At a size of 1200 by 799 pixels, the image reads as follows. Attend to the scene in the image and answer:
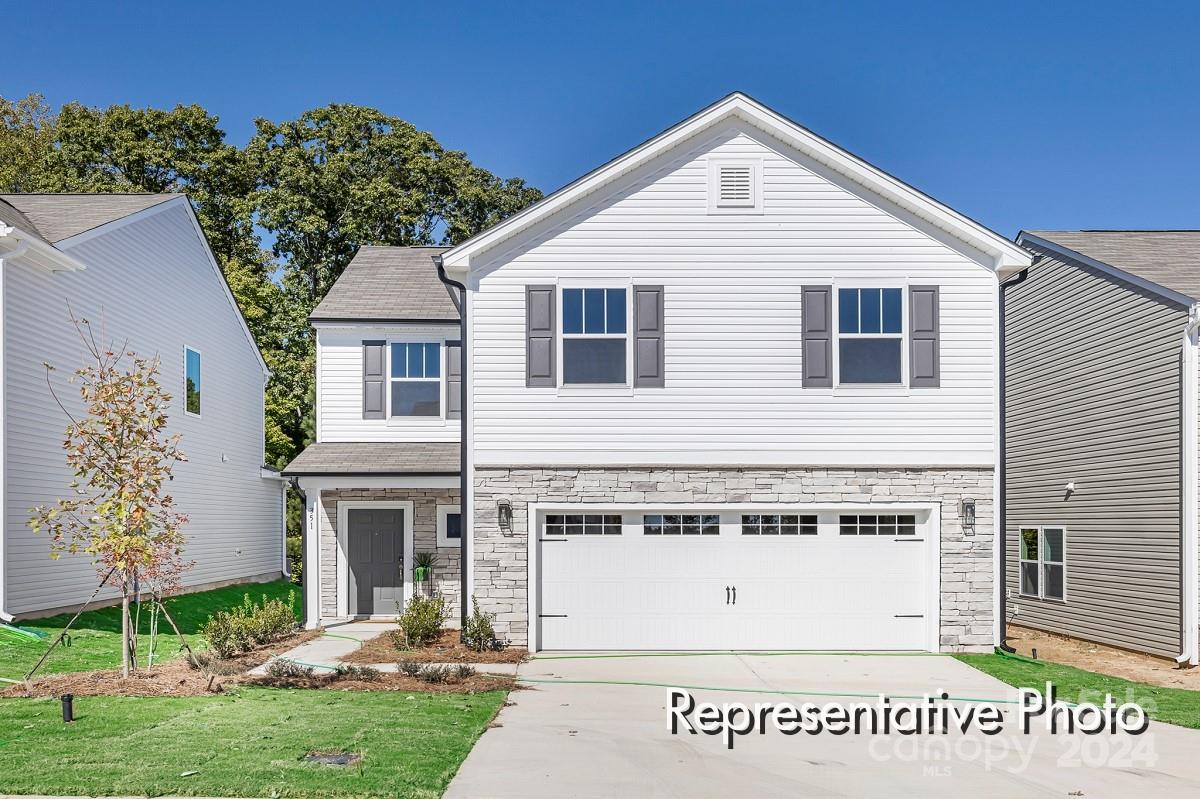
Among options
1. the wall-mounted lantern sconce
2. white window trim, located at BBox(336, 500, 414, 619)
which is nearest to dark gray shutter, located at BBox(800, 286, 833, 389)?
the wall-mounted lantern sconce

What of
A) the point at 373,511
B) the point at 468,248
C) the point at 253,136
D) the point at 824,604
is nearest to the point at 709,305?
the point at 468,248

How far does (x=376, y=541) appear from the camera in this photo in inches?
705

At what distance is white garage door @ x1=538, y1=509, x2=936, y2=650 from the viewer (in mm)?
15109

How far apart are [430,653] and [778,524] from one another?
521 centimetres

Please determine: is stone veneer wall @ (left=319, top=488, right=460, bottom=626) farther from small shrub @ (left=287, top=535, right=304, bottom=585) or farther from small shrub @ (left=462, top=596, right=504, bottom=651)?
small shrub @ (left=287, top=535, right=304, bottom=585)

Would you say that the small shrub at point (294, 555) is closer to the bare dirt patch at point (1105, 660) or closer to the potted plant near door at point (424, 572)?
the potted plant near door at point (424, 572)

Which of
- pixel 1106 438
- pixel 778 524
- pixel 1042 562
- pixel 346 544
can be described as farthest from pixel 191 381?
pixel 1106 438

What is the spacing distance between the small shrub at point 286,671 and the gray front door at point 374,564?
5.14 m

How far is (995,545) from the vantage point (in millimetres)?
15078

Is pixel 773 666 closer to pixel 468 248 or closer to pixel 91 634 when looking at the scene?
pixel 468 248

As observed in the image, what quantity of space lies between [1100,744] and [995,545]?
19.2ft

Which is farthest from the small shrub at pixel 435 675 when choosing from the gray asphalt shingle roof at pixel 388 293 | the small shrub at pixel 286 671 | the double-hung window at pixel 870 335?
the gray asphalt shingle roof at pixel 388 293

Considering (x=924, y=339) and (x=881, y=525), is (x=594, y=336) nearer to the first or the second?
(x=924, y=339)

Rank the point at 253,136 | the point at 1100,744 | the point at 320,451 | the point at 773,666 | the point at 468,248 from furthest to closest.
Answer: the point at 253,136
the point at 320,451
the point at 468,248
the point at 773,666
the point at 1100,744
